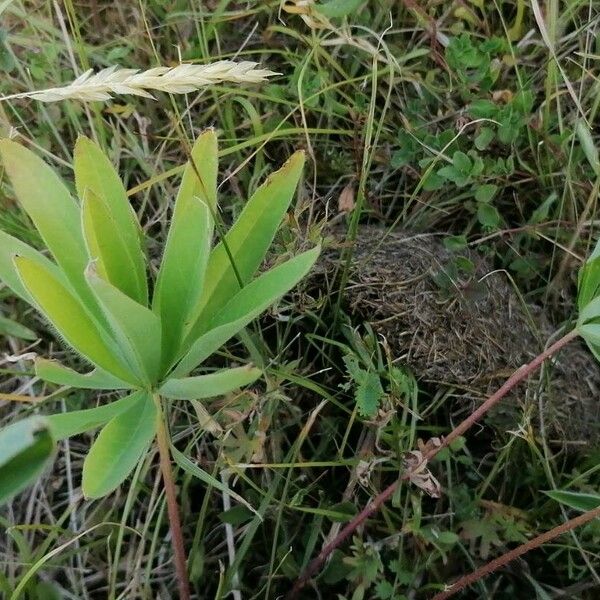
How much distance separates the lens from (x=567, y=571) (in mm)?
1139

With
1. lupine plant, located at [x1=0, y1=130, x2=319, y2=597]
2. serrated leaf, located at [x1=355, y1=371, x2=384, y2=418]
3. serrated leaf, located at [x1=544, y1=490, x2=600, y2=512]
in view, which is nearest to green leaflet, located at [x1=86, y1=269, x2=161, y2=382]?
lupine plant, located at [x1=0, y1=130, x2=319, y2=597]

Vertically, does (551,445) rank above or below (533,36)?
below

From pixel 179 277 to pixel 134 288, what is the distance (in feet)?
0.19

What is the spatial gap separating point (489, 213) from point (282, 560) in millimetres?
687

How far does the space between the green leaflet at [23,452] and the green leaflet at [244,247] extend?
1.29 ft

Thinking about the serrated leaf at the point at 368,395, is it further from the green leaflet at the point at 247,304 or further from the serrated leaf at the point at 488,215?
the serrated leaf at the point at 488,215

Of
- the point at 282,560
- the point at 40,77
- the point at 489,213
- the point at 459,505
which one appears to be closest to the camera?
the point at 282,560

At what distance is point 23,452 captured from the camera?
0.47 m

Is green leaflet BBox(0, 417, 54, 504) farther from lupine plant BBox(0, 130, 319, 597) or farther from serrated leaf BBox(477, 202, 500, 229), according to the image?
serrated leaf BBox(477, 202, 500, 229)

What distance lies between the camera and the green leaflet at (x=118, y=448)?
737 mm

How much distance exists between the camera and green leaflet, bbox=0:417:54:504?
0.46 meters

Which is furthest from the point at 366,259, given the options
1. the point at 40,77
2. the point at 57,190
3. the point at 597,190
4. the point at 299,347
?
the point at 40,77

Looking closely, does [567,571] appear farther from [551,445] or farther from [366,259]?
[366,259]

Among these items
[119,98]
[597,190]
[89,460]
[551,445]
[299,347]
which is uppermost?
[119,98]
